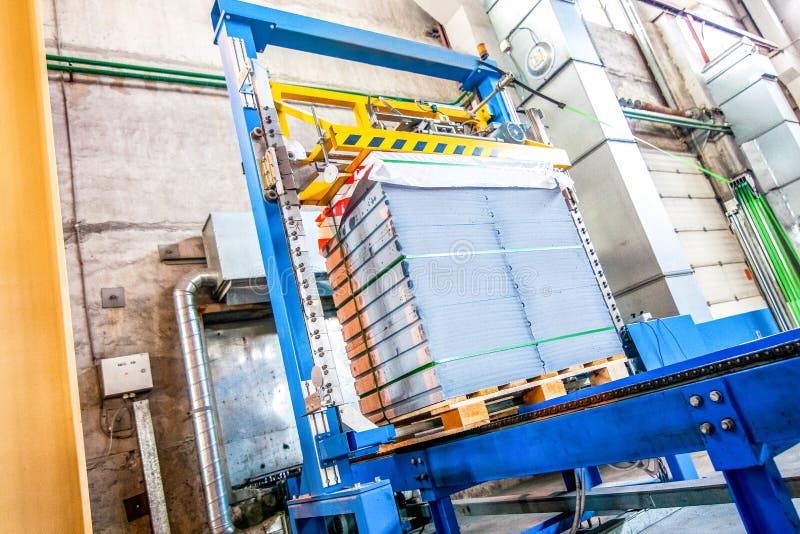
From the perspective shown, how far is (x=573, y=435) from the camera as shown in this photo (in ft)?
6.81

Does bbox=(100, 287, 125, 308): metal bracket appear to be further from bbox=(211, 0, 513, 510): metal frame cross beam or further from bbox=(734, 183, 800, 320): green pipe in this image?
bbox=(734, 183, 800, 320): green pipe

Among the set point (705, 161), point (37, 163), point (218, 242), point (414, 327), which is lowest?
point (414, 327)

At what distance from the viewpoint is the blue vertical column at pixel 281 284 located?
2.84 metres

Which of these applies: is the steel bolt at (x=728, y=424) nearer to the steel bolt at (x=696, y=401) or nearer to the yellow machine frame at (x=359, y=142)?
Result: the steel bolt at (x=696, y=401)

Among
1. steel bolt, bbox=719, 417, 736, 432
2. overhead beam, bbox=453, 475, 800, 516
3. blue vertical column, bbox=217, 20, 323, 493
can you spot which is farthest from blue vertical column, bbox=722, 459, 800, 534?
blue vertical column, bbox=217, 20, 323, 493

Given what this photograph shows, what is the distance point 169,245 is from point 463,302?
3.43 meters

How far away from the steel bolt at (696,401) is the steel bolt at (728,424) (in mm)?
82

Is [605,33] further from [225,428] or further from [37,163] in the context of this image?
[37,163]

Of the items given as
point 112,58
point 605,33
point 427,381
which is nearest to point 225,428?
point 427,381

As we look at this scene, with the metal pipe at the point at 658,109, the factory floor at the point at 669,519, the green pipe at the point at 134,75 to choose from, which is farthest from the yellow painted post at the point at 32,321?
the metal pipe at the point at 658,109

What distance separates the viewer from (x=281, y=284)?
3062 millimetres

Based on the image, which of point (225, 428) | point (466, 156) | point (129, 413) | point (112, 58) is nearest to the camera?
point (466, 156)

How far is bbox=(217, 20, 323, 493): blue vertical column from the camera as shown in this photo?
2836mm

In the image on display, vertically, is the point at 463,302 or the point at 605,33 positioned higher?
the point at 605,33
